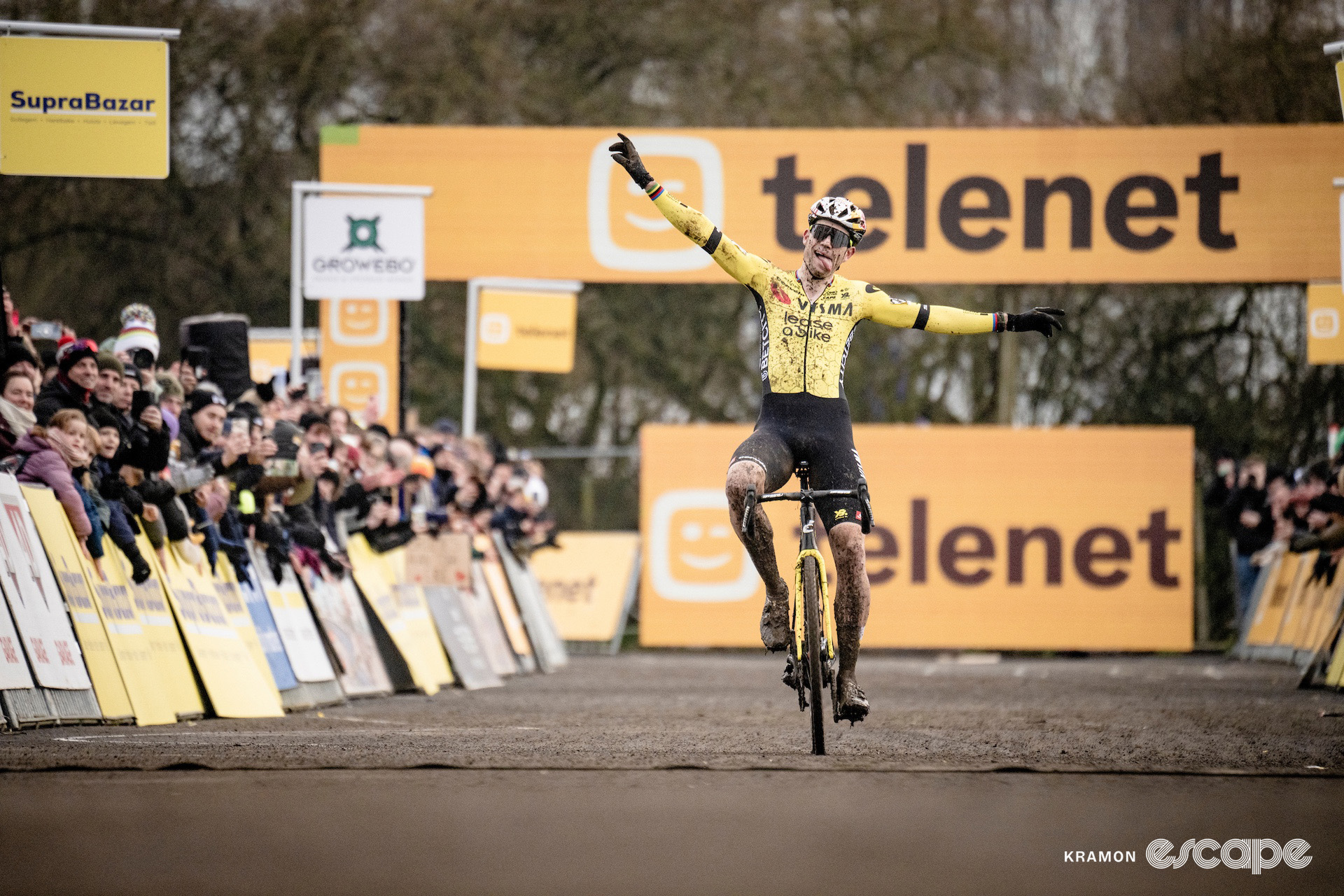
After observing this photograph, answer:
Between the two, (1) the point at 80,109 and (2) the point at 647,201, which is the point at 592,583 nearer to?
(2) the point at 647,201

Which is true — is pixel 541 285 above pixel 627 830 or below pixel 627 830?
above

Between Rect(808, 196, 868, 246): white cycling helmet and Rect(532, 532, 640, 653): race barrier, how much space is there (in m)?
17.6

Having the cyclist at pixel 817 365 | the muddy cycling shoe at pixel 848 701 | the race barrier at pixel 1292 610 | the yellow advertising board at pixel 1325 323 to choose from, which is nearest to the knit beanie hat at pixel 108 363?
the cyclist at pixel 817 365

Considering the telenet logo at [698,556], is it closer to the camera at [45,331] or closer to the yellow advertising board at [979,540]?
the yellow advertising board at [979,540]

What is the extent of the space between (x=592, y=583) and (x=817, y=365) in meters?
17.9

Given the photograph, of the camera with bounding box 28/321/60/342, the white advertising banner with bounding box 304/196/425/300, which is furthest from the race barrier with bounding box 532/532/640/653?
the camera with bounding box 28/321/60/342

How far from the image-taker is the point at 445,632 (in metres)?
17.7

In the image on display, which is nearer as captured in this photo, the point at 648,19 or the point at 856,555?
the point at 856,555

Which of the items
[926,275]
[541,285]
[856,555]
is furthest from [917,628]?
[856,555]

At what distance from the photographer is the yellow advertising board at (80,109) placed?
41.5 feet

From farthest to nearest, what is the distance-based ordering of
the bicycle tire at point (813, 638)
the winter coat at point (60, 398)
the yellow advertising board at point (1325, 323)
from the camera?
the yellow advertising board at point (1325, 323)
the winter coat at point (60, 398)
the bicycle tire at point (813, 638)

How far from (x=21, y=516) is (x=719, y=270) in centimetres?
1270

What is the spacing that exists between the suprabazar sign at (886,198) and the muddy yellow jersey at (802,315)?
1202 cm

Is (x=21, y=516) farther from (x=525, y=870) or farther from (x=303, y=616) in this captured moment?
(x=525, y=870)
